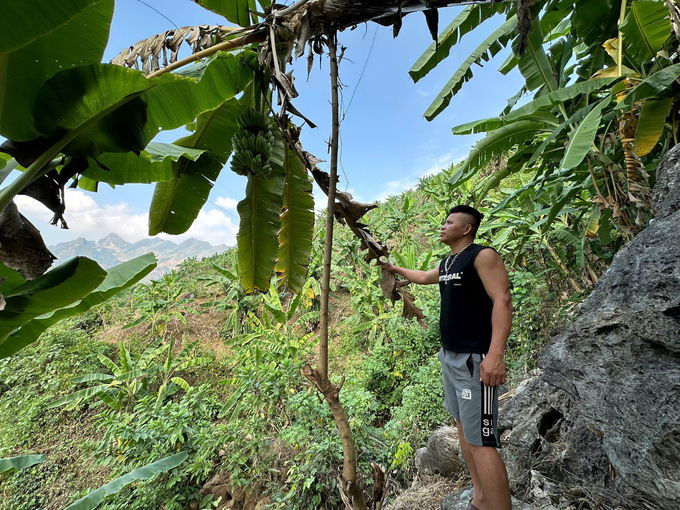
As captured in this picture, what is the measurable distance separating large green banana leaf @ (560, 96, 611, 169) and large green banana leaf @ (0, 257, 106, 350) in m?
2.74

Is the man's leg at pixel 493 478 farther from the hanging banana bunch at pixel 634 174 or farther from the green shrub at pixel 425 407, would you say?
the hanging banana bunch at pixel 634 174

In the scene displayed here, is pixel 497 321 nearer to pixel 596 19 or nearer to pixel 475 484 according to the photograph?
pixel 475 484

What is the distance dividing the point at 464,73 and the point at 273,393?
3768 mm

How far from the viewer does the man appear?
52.5 inches

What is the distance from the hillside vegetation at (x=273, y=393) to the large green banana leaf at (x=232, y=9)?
2.80 metres

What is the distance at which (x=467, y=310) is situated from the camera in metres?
1.51

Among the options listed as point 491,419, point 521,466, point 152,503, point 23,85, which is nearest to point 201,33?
point 23,85

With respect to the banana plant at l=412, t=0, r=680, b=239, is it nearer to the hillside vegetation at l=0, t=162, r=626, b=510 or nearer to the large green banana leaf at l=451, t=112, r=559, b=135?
the large green banana leaf at l=451, t=112, r=559, b=135

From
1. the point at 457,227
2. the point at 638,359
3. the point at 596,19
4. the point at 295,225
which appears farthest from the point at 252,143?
the point at 596,19

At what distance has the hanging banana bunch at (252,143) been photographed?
1501 millimetres

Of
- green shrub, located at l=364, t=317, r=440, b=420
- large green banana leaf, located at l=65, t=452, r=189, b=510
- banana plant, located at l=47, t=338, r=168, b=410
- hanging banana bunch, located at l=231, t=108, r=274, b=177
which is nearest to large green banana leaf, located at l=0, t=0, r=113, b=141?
hanging banana bunch, located at l=231, t=108, r=274, b=177

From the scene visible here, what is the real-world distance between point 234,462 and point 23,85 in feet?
10.0

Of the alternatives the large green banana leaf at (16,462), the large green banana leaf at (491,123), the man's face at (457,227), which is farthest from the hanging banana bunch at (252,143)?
the large green banana leaf at (16,462)

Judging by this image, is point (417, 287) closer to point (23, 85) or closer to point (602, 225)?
point (602, 225)
